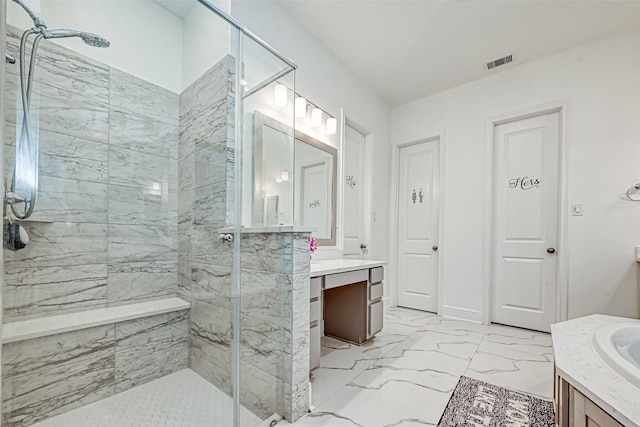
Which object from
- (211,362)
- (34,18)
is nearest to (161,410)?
(211,362)

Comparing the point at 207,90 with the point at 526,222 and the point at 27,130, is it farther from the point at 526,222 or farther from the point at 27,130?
the point at 526,222

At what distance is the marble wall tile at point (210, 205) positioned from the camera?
5.98 feet

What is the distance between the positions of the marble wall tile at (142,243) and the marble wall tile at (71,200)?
0.14 m

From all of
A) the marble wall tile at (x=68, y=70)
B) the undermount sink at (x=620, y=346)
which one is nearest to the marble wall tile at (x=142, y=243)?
the marble wall tile at (x=68, y=70)

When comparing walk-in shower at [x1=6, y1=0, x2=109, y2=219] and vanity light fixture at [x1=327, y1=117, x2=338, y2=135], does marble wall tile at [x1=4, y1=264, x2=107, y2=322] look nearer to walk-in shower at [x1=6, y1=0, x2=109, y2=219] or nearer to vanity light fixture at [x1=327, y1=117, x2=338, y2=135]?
walk-in shower at [x1=6, y1=0, x2=109, y2=219]

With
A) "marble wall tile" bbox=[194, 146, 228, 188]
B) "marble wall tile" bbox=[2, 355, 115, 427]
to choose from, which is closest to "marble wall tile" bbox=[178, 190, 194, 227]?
"marble wall tile" bbox=[194, 146, 228, 188]

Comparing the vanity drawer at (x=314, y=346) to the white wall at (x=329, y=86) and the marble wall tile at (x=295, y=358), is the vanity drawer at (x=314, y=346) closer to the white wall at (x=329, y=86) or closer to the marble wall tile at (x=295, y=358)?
the marble wall tile at (x=295, y=358)

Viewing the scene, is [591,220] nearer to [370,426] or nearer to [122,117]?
[370,426]

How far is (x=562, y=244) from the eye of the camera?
2604 mm

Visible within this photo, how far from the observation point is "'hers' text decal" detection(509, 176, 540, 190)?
2.87 m

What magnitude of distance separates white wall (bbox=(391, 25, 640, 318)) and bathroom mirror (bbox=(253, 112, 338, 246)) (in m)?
1.69

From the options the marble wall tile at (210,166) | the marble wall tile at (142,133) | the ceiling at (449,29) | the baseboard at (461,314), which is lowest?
the baseboard at (461,314)

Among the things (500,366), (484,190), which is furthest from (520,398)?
(484,190)

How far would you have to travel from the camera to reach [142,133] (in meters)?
2.06
